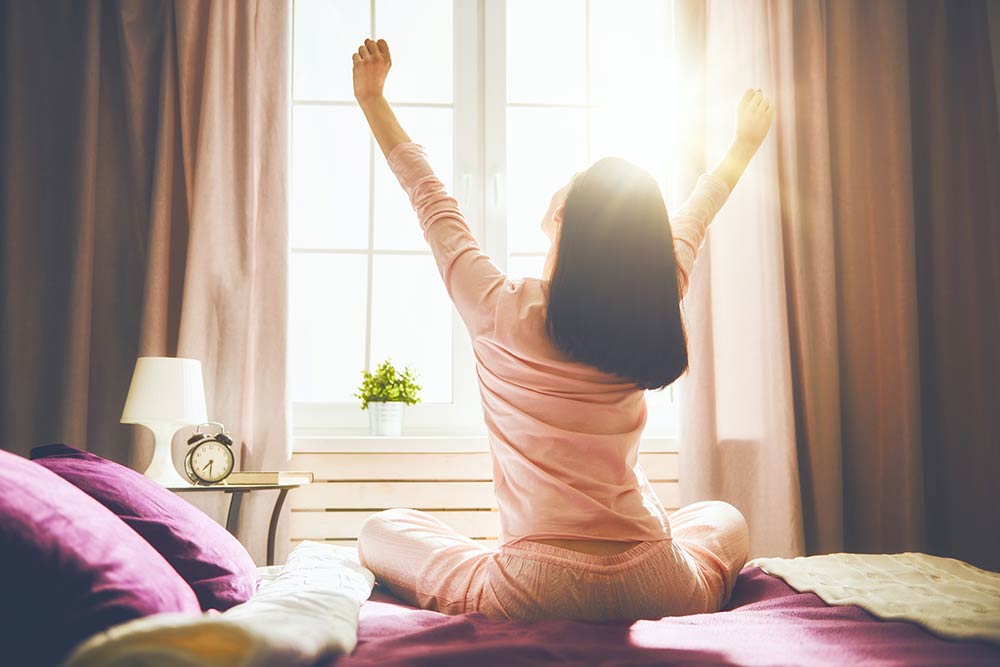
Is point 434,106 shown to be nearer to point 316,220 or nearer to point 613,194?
point 316,220

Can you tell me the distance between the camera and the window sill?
2561mm

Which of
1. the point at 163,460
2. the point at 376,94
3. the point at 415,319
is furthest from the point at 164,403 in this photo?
the point at 376,94

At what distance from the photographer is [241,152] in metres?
2.58

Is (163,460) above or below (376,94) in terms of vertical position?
below

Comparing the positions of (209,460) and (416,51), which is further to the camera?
(416,51)

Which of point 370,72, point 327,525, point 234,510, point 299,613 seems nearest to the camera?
point 299,613

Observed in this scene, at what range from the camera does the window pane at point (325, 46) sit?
2.89 m

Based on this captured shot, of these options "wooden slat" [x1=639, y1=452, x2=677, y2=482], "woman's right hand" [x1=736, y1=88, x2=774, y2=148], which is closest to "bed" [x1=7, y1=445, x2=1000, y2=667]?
"woman's right hand" [x1=736, y1=88, x2=774, y2=148]

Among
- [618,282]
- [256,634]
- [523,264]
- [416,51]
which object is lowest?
[256,634]

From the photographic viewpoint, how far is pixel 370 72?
60.6 inches

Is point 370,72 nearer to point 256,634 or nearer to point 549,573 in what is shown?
point 549,573

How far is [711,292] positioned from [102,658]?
2.33 meters

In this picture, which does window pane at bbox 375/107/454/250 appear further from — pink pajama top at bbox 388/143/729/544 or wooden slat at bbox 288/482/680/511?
pink pajama top at bbox 388/143/729/544

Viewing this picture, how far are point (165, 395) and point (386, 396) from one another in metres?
0.70
